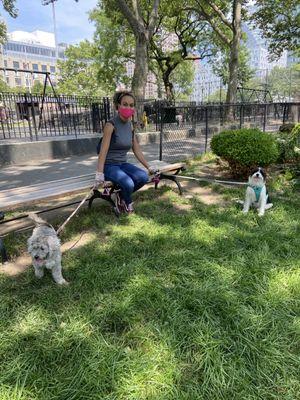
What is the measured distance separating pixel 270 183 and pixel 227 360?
14.2 ft

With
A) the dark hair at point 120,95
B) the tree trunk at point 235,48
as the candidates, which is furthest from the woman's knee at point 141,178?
the tree trunk at point 235,48

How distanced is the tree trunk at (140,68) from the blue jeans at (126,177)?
27.6 ft

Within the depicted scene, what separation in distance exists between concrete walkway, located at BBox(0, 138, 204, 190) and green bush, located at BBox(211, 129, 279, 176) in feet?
7.20

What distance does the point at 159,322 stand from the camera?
2.29 metres

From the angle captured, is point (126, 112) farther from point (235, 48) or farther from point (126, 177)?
point (235, 48)

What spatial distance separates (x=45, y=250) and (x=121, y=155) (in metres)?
2.09

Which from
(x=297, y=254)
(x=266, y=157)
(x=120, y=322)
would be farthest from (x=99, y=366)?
(x=266, y=157)

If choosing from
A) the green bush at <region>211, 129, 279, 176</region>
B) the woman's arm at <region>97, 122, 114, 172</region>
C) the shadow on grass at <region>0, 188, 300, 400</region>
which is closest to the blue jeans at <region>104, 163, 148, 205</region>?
the woman's arm at <region>97, 122, 114, 172</region>

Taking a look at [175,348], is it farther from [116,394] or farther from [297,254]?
[297,254]

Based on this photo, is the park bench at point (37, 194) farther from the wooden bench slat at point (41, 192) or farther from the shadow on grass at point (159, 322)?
the shadow on grass at point (159, 322)

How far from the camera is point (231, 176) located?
20.9 ft

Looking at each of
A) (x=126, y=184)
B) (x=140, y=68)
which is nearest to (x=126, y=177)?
(x=126, y=184)

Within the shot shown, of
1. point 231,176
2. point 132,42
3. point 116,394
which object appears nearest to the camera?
point 116,394

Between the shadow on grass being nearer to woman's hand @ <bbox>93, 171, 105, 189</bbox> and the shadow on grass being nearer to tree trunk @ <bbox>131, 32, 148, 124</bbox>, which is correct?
woman's hand @ <bbox>93, 171, 105, 189</bbox>
